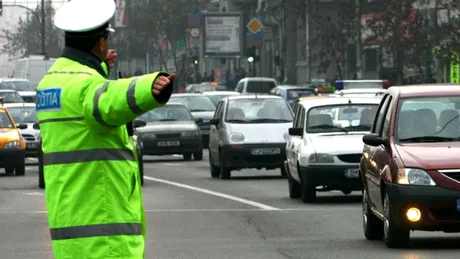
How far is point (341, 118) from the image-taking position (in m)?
23.2

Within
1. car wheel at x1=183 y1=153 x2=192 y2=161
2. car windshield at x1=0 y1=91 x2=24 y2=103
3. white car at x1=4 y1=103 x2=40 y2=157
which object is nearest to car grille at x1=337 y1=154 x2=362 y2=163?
white car at x1=4 y1=103 x2=40 y2=157

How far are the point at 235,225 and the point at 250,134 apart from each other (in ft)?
37.7

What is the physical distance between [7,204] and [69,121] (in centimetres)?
1721

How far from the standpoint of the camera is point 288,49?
311ft

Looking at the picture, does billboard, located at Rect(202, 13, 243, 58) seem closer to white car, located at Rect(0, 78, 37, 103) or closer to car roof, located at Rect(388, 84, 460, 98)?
white car, located at Rect(0, 78, 37, 103)

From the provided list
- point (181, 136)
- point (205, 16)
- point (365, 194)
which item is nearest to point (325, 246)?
point (365, 194)

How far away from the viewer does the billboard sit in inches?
3595

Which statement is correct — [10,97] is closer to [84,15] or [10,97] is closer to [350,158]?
[350,158]

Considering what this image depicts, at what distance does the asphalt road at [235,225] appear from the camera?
1435cm

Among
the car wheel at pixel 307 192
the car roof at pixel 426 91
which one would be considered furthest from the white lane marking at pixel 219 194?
the car roof at pixel 426 91

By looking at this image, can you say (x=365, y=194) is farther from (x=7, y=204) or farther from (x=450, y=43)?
(x=450, y=43)

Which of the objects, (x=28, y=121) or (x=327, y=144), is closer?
(x=327, y=144)

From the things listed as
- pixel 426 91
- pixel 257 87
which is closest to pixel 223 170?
pixel 426 91

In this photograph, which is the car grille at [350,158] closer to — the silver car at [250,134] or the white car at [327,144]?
the white car at [327,144]
